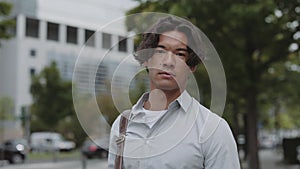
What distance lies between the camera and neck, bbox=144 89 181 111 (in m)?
1.70

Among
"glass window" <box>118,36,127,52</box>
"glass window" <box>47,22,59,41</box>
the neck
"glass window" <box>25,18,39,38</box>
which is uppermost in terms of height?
"glass window" <box>25,18,39,38</box>

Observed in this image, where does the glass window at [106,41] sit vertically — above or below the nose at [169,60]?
above

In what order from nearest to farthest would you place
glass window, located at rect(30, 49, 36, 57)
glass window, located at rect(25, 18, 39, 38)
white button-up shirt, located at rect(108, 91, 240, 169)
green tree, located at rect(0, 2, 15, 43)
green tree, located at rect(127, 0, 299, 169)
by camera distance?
white button-up shirt, located at rect(108, 91, 240, 169) → green tree, located at rect(127, 0, 299, 169) → green tree, located at rect(0, 2, 15, 43) → glass window, located at rect(25, 18, 39, 38) → glass window, located at rect(30, 49, 36, 57)

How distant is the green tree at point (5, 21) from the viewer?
11.9 meters

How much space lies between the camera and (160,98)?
173 centimetres

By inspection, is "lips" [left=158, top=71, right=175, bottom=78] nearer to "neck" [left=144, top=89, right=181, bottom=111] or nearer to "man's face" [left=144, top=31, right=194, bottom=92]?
"man's face" [left=144, top=31, right=194, bottom=92]

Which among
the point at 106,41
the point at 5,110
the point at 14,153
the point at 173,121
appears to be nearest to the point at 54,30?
the point at 14,153

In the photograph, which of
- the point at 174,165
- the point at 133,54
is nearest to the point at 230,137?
the point at 174,165

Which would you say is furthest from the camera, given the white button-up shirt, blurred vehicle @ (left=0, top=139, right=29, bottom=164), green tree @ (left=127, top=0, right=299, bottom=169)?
blurred vehicle @ (left=0, top=139, right=29, bottom=164)

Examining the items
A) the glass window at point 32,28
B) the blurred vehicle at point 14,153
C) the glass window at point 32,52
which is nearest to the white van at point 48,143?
the blurred vehicle at point 14,153

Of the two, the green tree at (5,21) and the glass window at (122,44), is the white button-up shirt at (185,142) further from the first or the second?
the green tree at (5,21)

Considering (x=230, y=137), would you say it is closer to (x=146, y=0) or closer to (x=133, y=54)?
(x=133, y=54)

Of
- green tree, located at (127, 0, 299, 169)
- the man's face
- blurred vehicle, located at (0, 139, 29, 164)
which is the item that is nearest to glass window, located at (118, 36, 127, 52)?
the man's face

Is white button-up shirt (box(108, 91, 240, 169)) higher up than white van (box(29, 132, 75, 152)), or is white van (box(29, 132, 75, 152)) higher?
→ white button-up shirt (box(108, 91, 240, 169))
